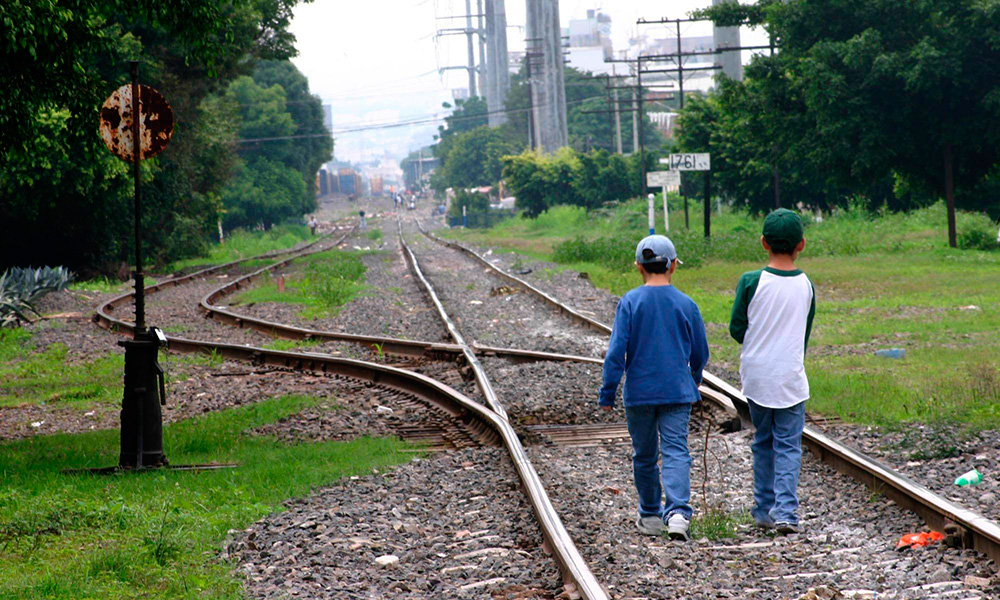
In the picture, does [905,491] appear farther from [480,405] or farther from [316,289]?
[316,289]

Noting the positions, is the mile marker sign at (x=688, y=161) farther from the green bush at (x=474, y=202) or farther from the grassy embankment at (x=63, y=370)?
the green bush at (x=474, y=202)

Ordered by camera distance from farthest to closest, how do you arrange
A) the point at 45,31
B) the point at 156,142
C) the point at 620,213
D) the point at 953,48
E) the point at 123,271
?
the point at 620,213
the point at 123,271
the point at 953,48
the point at 156,142
the point at 45,31

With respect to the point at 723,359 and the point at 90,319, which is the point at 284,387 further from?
the point at 90,319

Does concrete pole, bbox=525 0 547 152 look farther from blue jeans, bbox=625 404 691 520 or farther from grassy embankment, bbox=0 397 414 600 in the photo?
blue jeans, bbox=625 404 691 520

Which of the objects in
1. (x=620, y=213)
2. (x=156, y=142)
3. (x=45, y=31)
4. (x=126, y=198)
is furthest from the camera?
(x=620, y=213)

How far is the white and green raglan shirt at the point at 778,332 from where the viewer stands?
5590 millimetres

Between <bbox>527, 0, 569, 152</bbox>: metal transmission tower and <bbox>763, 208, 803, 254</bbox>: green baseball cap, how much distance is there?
50.6 metres

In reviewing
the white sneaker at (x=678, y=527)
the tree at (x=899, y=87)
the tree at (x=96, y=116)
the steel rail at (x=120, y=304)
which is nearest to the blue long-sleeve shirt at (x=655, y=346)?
the white sneaker at (x=678, y=527)

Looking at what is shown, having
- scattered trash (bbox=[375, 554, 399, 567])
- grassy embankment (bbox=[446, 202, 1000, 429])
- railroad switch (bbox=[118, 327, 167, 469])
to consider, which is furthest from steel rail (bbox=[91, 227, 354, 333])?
grassy embankment (bbox=[446, 202, 1000, 429])

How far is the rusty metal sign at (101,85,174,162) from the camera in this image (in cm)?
829

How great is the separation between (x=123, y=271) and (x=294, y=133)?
153ft

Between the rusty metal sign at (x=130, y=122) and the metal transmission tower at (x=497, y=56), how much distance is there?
75142mm

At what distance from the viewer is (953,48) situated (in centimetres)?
2595

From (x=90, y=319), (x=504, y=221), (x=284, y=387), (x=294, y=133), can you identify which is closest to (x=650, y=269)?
(x=284, y=387)
